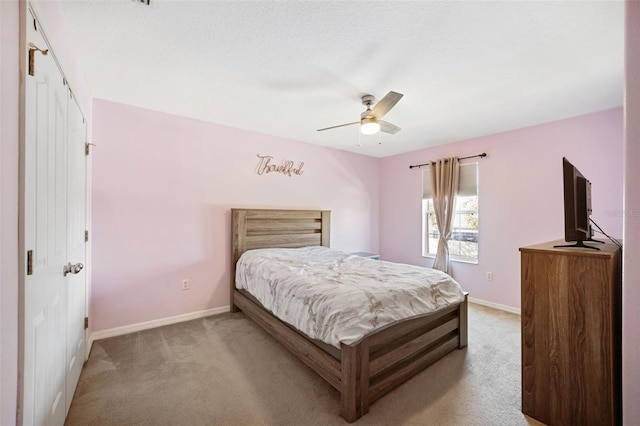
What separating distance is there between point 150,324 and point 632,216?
3.85 metres

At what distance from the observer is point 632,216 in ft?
3.22

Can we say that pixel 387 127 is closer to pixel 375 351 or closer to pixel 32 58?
pixel 375 351

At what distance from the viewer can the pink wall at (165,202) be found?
2.77 m

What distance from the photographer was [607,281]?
143 centimetres

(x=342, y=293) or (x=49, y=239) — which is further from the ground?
(x=49, y=239)

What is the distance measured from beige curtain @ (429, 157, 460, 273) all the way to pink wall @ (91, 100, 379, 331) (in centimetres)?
233

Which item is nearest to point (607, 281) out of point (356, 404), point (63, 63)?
point (356, 404)

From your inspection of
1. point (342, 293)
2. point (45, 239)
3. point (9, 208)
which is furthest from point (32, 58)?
point (342, 293)

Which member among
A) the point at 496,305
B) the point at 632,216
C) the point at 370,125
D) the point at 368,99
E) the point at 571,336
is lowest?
the point at 496,305

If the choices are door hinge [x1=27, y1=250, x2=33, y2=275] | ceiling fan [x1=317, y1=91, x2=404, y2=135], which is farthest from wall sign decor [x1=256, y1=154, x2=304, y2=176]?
door hinge [x1=27, y1=250, x2=33, y2=275]

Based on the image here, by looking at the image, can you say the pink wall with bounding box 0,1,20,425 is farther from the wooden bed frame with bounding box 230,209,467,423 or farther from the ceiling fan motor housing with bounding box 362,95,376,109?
the ceiling fan motor housing with bounding box 362,95,376,109

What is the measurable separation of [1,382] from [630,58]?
2.41 meters

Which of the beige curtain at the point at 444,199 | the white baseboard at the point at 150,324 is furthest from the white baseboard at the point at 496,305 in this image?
the white baseboard at the point at 150,324

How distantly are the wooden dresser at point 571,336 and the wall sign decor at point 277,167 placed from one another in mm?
3106
